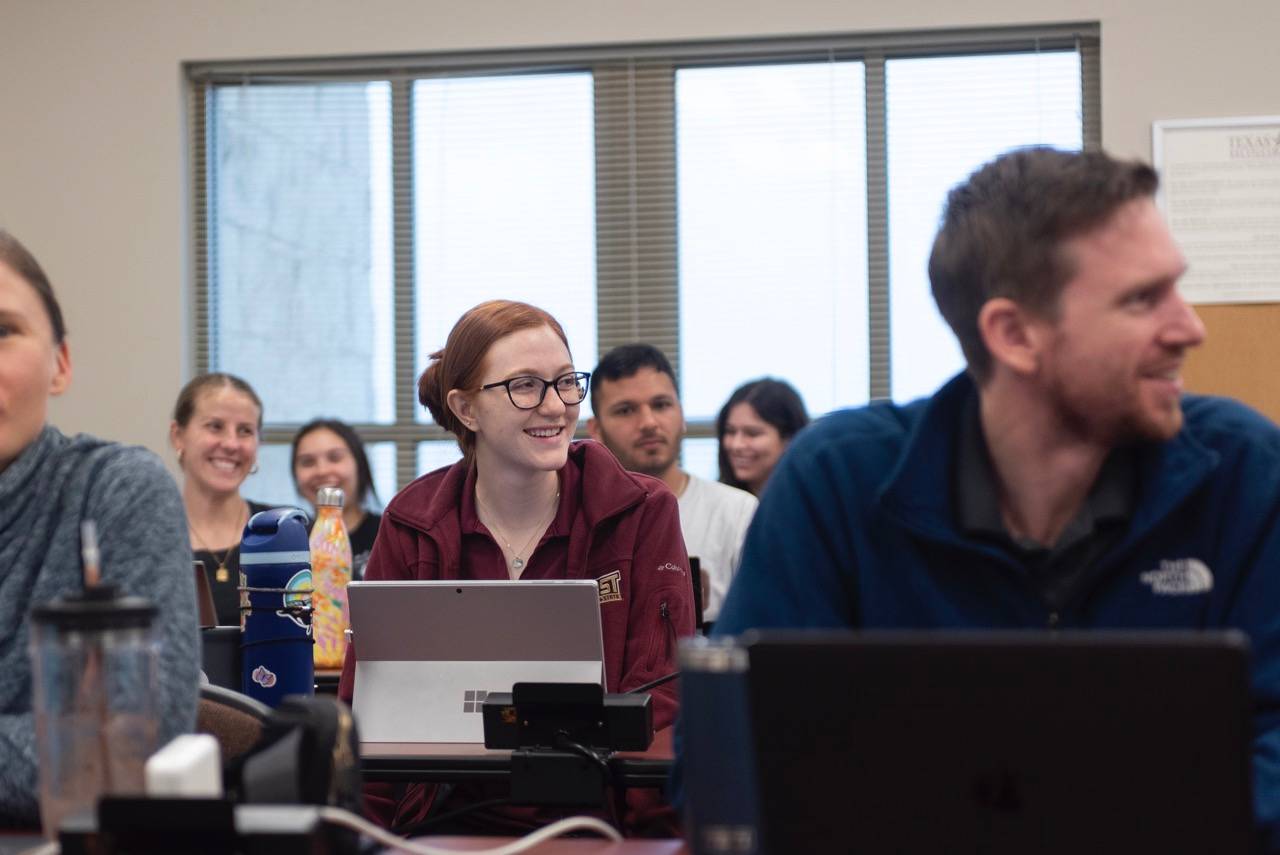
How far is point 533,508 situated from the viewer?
2670 mm

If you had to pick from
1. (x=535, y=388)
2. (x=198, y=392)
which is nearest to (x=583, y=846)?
(x=535, y=388)

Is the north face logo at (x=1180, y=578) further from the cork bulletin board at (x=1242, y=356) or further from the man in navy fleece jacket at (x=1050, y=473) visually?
the cork bulletin board at (x=1242, y=356)

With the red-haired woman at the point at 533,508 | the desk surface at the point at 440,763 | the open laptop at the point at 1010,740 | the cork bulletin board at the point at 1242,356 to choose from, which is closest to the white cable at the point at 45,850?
the open laptop at the point at 1010,740

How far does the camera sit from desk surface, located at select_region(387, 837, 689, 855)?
4.25 feet

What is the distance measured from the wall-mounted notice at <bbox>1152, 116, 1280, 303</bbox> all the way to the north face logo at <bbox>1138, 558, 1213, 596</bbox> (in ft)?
11.1

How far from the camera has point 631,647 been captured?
2477 millimetres

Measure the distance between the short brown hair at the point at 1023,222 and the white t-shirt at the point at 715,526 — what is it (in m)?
2.40

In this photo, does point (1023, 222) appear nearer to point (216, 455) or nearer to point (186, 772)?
point (186, 772)

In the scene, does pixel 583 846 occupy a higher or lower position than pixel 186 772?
lower

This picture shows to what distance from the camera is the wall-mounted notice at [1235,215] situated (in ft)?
14.9

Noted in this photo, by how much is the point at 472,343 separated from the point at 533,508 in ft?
1.18

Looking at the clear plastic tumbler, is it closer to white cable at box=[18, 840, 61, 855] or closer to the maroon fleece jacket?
white cable at box=[18, 840, 61, 855]

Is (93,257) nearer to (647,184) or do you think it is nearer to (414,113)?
(414,113)

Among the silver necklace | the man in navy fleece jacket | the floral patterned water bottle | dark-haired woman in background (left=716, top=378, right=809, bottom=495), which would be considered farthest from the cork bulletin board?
the man in navy fleece jacket
